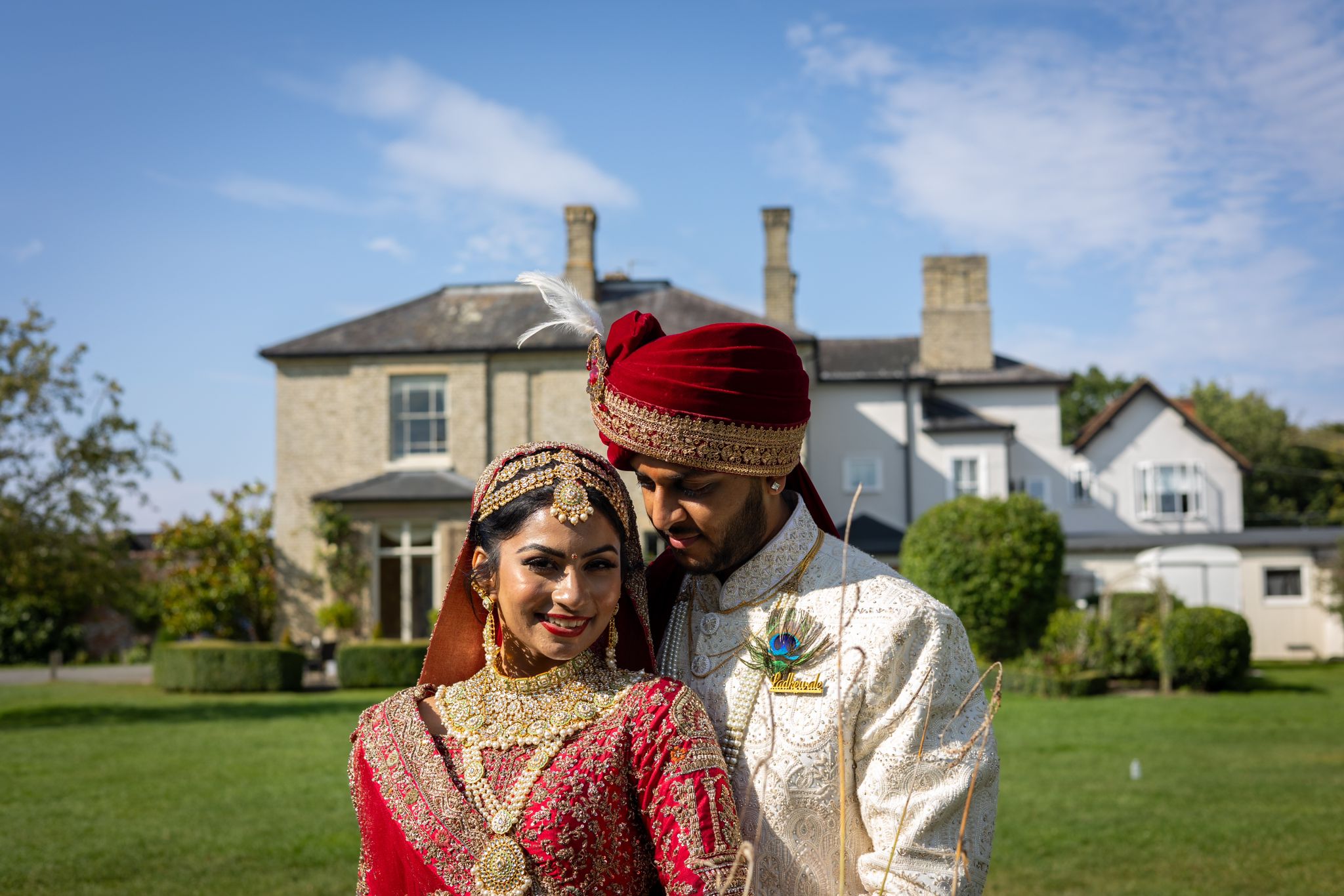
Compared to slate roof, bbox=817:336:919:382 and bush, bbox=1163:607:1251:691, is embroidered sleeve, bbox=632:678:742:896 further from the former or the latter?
slate roof, bbox=817:336:919:382

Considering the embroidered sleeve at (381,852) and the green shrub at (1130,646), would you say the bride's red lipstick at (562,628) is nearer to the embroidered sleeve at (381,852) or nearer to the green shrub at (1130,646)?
the embroidered sleeve at (381,852)

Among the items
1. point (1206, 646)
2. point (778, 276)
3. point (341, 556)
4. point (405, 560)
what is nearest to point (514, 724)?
point (1206, 646)

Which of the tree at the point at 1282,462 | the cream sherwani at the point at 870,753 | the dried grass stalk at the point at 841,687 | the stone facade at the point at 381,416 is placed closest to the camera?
the dried grass stalk at the point at 841,687

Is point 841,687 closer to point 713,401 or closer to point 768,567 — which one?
point 768,567

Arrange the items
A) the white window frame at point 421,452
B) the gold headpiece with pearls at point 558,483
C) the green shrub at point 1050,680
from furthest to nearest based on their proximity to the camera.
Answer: the white window frame at point 421,452 < the green shrub at point 1050,680 < the gold headpiece with pearls at point 558,483

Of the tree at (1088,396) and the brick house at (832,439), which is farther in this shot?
the tree at (1088,396)

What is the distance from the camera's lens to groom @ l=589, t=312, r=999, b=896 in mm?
2398

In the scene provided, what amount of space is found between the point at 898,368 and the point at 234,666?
67.4 ft

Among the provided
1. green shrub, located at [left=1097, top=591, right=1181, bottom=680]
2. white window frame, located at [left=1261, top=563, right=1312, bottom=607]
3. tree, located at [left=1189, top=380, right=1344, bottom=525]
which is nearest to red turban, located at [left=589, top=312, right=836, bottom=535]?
green shrub, located at [left=1097, top=591, right=1181, bottom=680]

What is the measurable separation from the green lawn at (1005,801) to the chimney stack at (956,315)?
1912 cm

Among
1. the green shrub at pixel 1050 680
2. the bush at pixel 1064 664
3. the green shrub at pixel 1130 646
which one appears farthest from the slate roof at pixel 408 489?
the green shrub at pixel 1130 646

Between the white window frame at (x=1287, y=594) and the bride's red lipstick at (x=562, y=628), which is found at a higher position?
the bride's red lipstick at (x=562, y=628)

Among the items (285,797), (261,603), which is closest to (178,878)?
(285,797)

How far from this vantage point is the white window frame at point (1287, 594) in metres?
29.5
